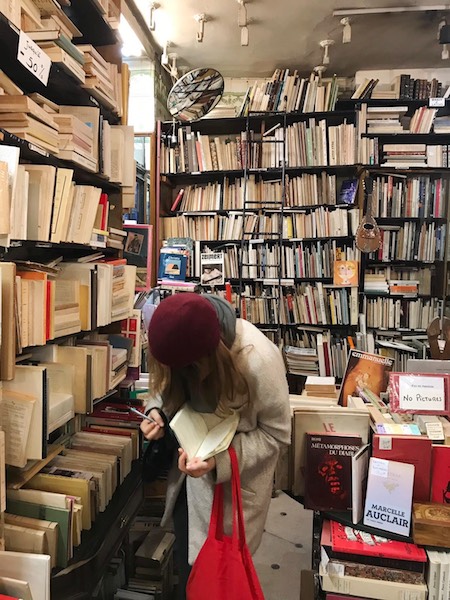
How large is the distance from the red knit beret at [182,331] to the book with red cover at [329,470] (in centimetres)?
72

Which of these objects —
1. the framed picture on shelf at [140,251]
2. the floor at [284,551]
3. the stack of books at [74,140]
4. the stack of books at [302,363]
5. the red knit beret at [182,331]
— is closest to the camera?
the red knit beret at [182,331]

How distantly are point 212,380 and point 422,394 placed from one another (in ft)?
3.17

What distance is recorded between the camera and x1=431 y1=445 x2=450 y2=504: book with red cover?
4.81 feet

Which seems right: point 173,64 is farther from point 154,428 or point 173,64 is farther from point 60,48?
point 154,428

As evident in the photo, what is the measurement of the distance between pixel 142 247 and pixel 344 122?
2.11m

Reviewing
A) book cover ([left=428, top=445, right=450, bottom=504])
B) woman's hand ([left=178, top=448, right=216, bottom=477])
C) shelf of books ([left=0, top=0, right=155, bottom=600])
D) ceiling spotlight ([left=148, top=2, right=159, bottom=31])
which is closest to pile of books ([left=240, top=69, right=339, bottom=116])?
ceiling spotlight ([left=148, top=2, right=159, bottom=31])

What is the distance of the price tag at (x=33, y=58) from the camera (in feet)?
4.34

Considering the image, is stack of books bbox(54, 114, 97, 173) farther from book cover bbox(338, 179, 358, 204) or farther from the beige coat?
book cover bbox(338, 179, 358, 204)

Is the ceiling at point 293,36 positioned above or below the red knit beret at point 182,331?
above

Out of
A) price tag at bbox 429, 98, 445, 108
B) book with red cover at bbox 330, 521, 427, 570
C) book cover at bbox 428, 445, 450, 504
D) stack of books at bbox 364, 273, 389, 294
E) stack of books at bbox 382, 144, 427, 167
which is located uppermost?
price tag at bbox 429, 98, 445, 108

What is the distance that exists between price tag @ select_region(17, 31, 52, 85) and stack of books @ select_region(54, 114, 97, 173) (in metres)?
0.17

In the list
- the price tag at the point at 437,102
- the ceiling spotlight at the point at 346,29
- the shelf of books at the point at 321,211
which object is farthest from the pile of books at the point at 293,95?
the price tag at the point at 437,102

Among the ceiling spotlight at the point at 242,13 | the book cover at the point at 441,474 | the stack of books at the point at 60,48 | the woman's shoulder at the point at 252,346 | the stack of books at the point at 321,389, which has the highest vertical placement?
the ceiling spotlight at the point at 242,13

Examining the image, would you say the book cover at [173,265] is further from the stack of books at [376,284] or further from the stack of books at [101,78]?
the stack of books at [101,78]
